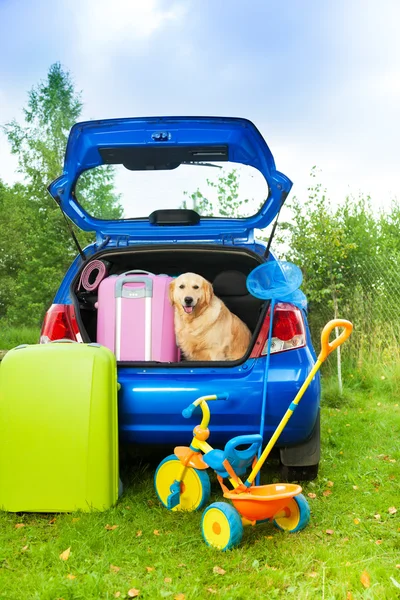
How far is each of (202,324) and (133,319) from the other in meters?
0.42

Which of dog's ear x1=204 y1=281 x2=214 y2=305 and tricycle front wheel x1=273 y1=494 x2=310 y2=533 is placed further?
dog's ear x1=204 y1=281 x2=214 y2=305

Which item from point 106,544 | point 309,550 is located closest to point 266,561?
point 309,550

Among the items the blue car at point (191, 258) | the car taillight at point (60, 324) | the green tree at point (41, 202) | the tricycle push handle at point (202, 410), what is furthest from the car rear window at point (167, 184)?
the green tree at point (41, 202)

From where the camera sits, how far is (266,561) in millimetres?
2602

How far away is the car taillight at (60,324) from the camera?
11.4 ft

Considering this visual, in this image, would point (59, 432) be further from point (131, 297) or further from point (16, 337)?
point (16, 337)

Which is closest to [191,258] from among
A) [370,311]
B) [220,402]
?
[220,402]

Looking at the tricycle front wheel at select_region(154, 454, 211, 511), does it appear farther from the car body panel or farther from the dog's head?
the car body panel

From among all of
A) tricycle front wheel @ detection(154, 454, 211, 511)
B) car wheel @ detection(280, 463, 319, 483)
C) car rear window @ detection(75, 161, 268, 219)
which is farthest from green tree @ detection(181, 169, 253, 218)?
tricycle front wheel @ detection(154, 454, 211, 511)

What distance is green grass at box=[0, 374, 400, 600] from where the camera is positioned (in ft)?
7.70

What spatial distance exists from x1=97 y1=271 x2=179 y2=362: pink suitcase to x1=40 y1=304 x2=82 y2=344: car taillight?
8.3 inches

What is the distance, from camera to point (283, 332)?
3287mm

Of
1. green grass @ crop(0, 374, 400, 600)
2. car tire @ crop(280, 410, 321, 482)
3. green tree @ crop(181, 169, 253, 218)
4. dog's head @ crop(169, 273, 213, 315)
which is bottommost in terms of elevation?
green grass @ crop(0, 374, 400, 600)

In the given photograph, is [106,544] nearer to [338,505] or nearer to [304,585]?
[304,585]
